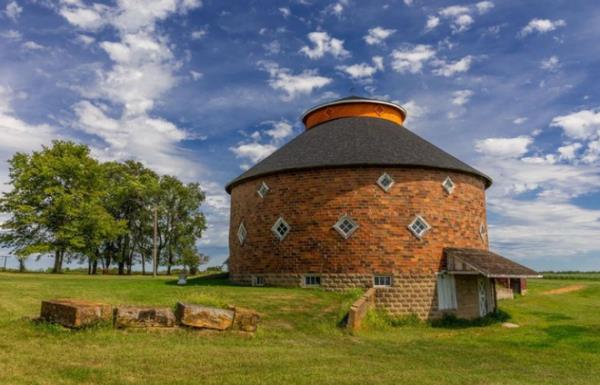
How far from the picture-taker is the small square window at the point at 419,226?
19016 millimetres

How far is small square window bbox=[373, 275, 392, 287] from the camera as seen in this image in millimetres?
18516

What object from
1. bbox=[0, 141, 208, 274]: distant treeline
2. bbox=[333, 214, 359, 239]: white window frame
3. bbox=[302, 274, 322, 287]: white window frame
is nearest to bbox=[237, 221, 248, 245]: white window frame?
bbox=[302, 274, 322, 287]: white window frame

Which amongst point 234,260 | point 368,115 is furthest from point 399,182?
point 234,260

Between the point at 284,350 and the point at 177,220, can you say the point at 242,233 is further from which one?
the point at 177,220

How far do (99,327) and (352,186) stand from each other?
11337 mm

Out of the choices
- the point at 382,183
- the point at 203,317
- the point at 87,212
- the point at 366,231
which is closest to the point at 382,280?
the point at 366,231

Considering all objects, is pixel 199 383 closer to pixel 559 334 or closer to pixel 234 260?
pixel 559 334

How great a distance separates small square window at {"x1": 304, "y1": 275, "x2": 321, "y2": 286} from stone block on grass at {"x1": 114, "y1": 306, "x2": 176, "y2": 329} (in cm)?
833

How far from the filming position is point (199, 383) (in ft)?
24.8

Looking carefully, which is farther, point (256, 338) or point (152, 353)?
point (256, 338)

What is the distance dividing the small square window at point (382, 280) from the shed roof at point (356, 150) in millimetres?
4561

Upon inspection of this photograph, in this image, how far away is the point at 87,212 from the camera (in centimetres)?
3531

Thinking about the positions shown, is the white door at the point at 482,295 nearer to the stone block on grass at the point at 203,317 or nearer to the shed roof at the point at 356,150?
the shed roof at the point at 356,150

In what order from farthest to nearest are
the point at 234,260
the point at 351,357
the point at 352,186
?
the point at 234,260 → the point at 352,186 → the point at 351,357
